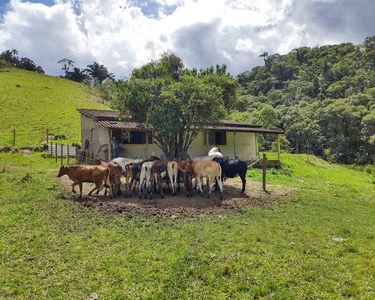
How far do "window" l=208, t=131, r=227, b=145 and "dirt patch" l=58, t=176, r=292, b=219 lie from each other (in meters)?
11.4

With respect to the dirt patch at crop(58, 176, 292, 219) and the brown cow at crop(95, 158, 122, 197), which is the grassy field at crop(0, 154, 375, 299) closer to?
the dirt patch at crop(58, 176, 292, 219)

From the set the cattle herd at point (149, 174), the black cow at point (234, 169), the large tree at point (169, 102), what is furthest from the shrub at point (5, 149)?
the black cow at point (234, 169)

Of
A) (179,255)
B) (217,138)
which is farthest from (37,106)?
(179,255)

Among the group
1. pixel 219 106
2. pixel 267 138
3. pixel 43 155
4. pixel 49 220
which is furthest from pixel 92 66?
pixel 49 220

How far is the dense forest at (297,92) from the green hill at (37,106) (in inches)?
244

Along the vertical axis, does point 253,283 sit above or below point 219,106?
below

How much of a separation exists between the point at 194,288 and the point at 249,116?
167ft

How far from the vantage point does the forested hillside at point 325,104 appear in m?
49.4

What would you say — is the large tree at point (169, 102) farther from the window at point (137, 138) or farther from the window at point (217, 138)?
the window at point (217, 138)

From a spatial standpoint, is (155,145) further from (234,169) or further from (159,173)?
(159,173)

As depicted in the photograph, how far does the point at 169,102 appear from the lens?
13328 millimetres

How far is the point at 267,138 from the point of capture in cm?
4750

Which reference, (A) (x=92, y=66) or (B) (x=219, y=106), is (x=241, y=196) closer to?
(B) (x=219, y=106)

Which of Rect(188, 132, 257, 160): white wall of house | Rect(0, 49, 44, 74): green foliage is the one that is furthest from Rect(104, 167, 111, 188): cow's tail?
Rect(0, 49, 44, 74): green foliage
